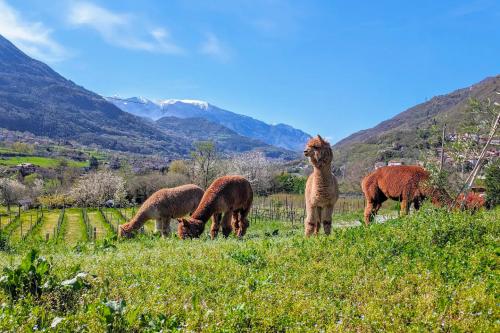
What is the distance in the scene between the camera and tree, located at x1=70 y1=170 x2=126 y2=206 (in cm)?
5964

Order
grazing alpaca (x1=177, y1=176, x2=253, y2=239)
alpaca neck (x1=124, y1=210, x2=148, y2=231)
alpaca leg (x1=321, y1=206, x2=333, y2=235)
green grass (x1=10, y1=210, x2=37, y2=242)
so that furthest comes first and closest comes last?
green grass (x1=10, y1=210, x2=37, y2=242), alpaca neck (x1=124, y1=210, x2=148, y2=231), grazing alpaca (x1=177, y1=176, x2=253, y2=239), alpaca leg (x1=321, y1=206, x2=333, y2=235)

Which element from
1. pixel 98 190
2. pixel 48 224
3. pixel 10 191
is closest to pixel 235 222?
pixel 48 224

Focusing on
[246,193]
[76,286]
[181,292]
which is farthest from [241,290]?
[246,193]

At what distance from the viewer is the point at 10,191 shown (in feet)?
208

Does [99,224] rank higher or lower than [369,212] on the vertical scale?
lower

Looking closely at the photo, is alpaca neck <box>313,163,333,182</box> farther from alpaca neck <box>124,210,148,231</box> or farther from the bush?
the bush

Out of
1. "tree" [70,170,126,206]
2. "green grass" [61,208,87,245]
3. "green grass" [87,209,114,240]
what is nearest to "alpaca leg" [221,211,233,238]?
"green grass" [61,208,87,245]

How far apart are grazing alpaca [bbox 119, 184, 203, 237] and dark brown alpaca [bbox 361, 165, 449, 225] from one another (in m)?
7.51

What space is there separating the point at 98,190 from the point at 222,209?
50601 millimetres

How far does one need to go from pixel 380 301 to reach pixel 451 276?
1.49 meters

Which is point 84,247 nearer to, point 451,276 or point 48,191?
point 451,276

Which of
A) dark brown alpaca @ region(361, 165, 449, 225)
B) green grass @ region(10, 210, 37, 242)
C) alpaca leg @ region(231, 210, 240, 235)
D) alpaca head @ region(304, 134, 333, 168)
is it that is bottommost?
green grass @ region(10, 210, 37, 242)

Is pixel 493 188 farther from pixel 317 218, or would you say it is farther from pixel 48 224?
pixel 48 224

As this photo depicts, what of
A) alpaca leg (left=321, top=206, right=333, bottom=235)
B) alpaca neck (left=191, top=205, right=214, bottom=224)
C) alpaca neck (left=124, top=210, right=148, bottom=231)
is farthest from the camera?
alpaca neck (left=124, top=210, right=148, bottom=231)
